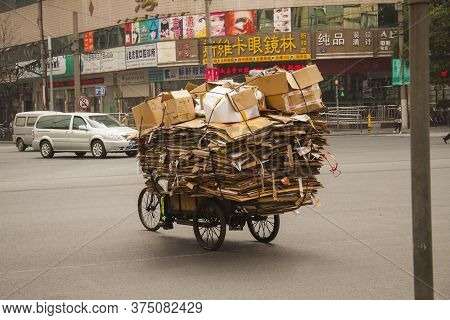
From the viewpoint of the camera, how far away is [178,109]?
787cm

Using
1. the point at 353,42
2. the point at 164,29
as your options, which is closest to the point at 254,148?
the point at 353,42

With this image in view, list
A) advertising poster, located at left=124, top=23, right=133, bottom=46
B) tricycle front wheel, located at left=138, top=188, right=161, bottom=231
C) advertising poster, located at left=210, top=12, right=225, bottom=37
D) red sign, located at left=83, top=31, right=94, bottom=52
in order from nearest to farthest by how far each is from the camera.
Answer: tricycle front wheel, located at left=138, top=188, right=161, bottom=231 < advertising poster, located at left=210, top=12, right=225, bottom=37 < advertising poster, located at left=124, top=23, right=133, bottom=46 < red sign, located at left=83, top=31, right=94, bottom=52

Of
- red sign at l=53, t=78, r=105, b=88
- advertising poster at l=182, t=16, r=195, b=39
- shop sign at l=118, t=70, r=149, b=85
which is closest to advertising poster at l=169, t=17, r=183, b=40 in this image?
advertising poster at l=182, t=16, r=195, b=39

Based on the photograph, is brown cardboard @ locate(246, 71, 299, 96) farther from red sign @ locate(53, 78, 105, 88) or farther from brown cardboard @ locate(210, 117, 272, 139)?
red sign @ locate(53, 78, 105, 88)

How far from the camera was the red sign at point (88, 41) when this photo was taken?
2042 inches

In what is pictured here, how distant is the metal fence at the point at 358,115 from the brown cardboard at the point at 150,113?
33.3 meters

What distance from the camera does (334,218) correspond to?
9.77 metres

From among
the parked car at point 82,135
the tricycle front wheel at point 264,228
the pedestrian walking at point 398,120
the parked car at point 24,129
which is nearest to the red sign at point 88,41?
the parked car at point 24,129

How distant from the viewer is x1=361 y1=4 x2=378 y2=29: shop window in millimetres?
43250

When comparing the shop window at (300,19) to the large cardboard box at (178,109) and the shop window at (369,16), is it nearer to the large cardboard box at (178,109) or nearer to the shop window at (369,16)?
the shop window at (369,16)

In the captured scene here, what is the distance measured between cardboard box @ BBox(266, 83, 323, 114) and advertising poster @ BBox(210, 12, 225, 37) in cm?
3730

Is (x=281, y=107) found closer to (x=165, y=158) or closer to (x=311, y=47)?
(x=165, y=158)

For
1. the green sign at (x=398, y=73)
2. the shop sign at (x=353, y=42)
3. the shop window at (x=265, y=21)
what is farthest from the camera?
the shop window at (x=265, y=21)

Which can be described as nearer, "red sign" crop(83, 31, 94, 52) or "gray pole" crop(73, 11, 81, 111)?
"red sign" crop(83, 31, 94, 52)
